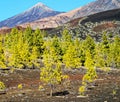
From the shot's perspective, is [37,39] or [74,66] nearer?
[74,66]

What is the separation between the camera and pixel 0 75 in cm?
10681

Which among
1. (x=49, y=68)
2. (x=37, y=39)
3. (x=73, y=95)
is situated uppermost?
(x=37, y=39)

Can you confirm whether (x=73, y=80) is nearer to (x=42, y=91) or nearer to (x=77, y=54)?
(x=42, y=91)

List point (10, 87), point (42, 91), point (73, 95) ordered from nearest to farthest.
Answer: point (73, 95)
point (42, 91)
point (10, 87)

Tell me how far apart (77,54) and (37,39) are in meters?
23.5

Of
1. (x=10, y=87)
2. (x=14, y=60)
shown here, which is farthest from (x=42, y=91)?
(x=14, y=60)

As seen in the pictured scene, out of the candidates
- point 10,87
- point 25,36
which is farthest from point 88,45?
point 10,87

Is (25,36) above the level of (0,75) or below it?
above

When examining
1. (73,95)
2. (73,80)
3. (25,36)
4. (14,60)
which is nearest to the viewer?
(73,95)

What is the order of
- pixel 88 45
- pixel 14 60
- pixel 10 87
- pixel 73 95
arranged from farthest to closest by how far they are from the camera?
1. pixel 88 45
2. pixel 14 60
3. pixel 10 87
4. pixel 73 95

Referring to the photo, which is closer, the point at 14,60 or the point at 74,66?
the point at 14,60

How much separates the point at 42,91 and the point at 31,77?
1133 inches

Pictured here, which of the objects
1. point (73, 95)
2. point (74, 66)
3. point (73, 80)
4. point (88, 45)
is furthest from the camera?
point (88, 45)

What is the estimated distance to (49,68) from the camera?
75.3 m
